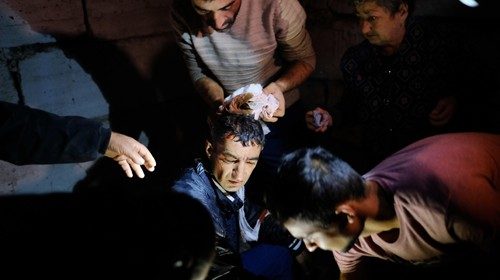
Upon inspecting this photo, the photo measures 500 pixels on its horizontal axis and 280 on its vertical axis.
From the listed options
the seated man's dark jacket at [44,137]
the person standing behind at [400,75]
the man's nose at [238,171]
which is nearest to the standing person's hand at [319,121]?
the person standing behind at [400,75]

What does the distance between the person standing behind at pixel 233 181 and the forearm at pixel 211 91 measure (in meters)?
0.17

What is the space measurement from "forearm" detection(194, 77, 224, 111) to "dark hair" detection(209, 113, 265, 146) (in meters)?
0.16

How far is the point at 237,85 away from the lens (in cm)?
375

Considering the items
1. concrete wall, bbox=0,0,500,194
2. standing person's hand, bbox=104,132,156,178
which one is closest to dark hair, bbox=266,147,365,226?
standing person's hand, bbox=104,132,156,178

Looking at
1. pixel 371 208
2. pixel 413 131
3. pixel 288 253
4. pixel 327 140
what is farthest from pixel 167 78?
pixel 371 208

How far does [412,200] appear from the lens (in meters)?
2.08

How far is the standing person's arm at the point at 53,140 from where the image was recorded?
2.54m

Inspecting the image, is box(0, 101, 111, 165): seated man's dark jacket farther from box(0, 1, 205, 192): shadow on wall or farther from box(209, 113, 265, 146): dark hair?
box(0, 1, 205, 192): shadow on wall

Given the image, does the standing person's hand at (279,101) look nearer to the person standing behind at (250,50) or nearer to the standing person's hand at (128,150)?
the person standing behind at (250,50)

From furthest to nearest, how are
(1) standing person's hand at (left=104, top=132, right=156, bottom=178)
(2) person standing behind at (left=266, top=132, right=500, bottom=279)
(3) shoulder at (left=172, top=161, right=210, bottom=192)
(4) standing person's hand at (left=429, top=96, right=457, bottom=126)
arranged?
(3) shoulder at (left=172, top=161, right=210, bottom=192), (4) standing person's hand at (left=429, top=96, right=457, bottom=126), (1) standing person's hand at (left=104, top=132, right=156, bottom=178), (2) person standing behind at (left=266, top=132, right=500, bottom=279)

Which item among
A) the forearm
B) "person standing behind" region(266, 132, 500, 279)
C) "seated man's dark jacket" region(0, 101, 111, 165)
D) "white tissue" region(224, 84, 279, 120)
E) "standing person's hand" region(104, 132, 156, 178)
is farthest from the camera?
the forearm

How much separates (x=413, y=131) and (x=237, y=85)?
1710 mm

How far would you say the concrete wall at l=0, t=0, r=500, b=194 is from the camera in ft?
12.0

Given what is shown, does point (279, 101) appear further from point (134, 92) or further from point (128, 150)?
point (134, 92)
